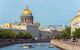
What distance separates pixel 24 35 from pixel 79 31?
9020 centimetres

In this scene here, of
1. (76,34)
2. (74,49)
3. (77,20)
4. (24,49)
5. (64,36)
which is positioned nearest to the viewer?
(74,49)

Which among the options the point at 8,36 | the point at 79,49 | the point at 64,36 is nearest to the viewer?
the point at 79,49

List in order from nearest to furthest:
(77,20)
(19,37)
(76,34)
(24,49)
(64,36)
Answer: (24,49) → (76,34) → (77,20) → (64,36) → (19,37)

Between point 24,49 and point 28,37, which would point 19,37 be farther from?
point 24,49

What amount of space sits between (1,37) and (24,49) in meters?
36.3

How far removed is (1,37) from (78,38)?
111 feet

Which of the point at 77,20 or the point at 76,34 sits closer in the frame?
the point at 76,34

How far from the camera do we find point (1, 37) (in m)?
120

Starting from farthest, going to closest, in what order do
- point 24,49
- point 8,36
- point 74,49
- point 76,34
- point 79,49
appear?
point 8,36, point 76,34, point 24,49, point 74,49, point 79,49

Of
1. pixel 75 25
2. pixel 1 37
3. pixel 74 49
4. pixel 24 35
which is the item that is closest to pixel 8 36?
pixel 1 37

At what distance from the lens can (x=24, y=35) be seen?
178m

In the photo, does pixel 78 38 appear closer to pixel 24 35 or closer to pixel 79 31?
pixel 79 31

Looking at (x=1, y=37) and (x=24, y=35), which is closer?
(x=1, y=37)

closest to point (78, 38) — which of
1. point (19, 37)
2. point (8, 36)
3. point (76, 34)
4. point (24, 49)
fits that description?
point (76, 34)
